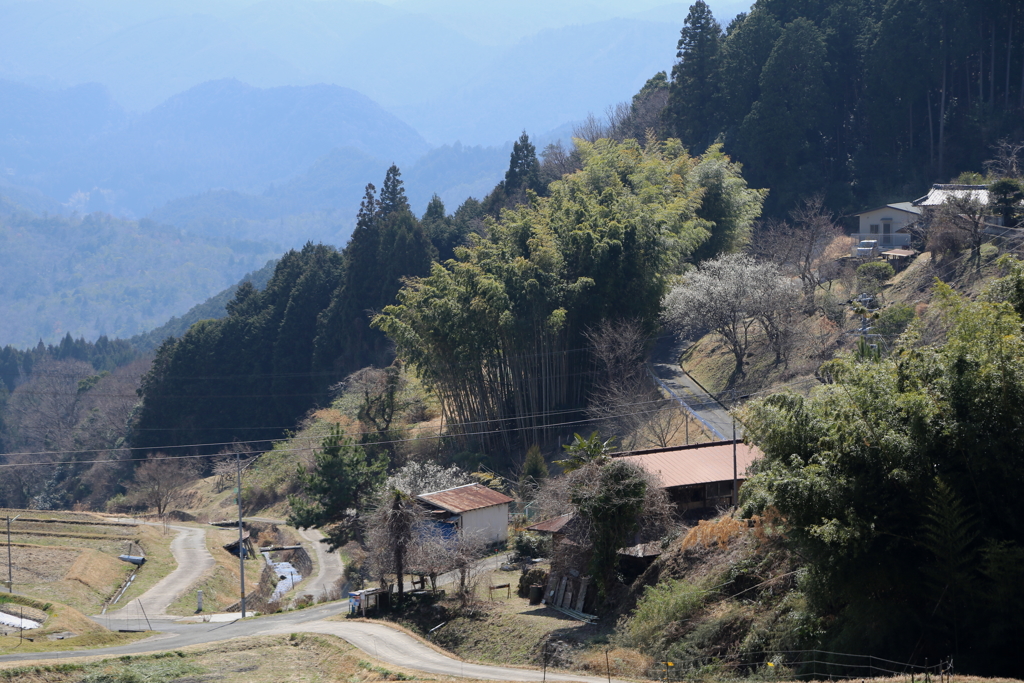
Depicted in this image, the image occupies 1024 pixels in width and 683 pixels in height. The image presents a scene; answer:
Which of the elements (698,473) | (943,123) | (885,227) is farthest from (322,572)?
(943,123)

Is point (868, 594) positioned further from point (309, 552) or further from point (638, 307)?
point (309, 552)

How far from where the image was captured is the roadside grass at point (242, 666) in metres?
17.0

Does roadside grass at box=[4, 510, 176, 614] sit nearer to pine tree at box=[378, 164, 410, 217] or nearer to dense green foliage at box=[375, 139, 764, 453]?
dense green foliage at box=[375, 139, 764, 453]

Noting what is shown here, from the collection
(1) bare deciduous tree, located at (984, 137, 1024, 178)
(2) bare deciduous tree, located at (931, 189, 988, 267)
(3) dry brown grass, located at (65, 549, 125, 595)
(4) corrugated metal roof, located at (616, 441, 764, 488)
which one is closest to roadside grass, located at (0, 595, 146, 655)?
(3) dry brown grass, located at (65, 549, 125, 595)

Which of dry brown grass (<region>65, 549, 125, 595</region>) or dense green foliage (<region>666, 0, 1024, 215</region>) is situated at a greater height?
dense green foliage (<region>666, 0, 1024, 215</region>)

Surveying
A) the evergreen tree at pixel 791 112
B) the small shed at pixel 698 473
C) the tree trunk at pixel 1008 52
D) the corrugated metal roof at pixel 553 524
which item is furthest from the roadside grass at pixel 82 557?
the tree trunk at pixel 1008 52

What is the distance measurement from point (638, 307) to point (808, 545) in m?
25.0

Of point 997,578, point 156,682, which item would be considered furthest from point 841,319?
point 156,682

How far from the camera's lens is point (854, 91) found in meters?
59.5

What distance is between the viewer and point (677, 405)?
117 ft

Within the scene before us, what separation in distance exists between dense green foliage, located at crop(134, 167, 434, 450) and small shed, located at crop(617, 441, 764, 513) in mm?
38700

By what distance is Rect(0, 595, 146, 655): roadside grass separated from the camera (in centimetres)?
2127

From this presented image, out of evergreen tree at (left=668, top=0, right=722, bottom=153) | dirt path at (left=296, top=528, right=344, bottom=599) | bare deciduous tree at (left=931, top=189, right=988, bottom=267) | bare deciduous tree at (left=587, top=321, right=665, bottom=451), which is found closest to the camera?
bare deciduous tree at (left=587, top=321, right=665, bottom=451)

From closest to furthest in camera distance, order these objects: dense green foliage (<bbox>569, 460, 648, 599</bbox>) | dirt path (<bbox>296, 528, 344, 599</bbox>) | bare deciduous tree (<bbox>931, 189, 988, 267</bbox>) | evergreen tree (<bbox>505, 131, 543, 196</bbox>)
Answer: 1. dense green foliage (<bbox>569, 460, 648, 599</bbox>)
2. dirt path (<bbox>296, 528, 344, 599</bbox>)
3. bare deciduous tree (<bbox>931, 189, 988, 267</bbox>)
4. evergreen tree (<bbox>505, 131, 543, 196</bbox>)
